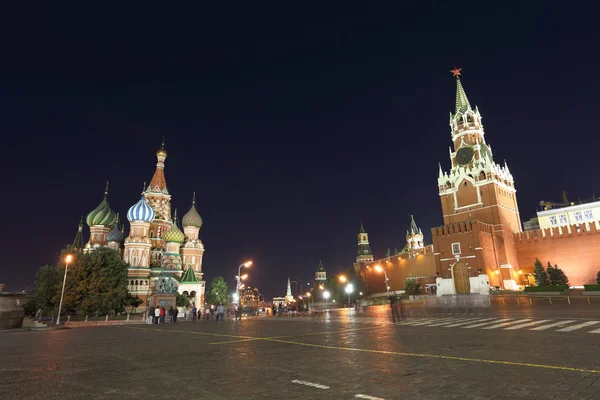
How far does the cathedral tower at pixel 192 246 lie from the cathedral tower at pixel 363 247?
59.7 metres

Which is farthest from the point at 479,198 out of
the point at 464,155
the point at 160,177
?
the point at 160,177

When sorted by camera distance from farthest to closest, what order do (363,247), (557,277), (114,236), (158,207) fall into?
(363,247) < (158,207) < (114,236) < (557,277)

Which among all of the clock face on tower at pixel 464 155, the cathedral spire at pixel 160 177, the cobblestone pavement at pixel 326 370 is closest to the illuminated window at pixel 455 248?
the clock face on tower at pixel 464 155

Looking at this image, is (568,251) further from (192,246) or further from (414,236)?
(192,246)

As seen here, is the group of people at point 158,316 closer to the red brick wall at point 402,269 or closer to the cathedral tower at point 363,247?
the red brick wall at point 402,269

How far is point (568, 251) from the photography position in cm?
5300

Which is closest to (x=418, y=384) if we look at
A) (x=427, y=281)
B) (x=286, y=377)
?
(x=286, y=377)

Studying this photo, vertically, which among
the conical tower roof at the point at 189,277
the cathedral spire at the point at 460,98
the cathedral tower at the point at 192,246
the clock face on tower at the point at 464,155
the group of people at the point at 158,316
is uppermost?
the cathedral spire at the point at 460,98

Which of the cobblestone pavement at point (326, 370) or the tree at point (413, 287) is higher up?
the tree at point (413, 287)

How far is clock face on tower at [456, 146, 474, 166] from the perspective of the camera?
65625 mm

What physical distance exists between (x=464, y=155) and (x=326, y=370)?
68224 millimetres

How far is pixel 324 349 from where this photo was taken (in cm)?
1003

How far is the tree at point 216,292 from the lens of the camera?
8106cm

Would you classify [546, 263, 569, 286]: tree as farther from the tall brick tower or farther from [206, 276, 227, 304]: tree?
[206, 276, 227, 304]: tree
